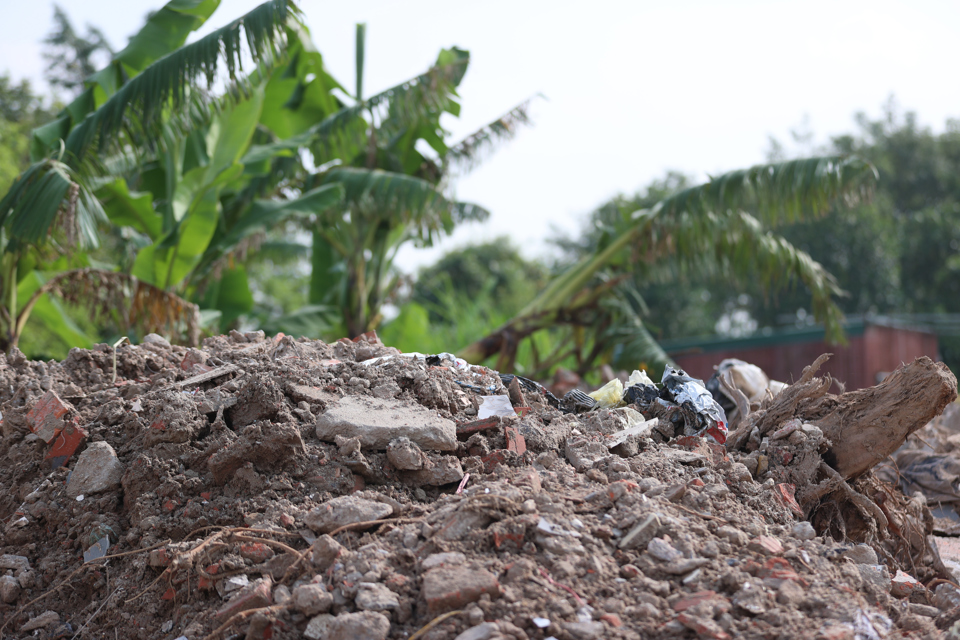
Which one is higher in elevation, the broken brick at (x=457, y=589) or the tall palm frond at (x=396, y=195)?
the tall palm frond at (x=396, y=195)

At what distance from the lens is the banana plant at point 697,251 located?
7895 millimetres

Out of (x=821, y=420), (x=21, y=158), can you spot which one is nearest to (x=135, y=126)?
(x=821, y=420)

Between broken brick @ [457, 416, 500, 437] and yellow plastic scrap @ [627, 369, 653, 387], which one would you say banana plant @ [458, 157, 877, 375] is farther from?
broken brick @ [457, 416, 500, 437]

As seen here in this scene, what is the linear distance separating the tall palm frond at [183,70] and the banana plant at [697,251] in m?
4.02

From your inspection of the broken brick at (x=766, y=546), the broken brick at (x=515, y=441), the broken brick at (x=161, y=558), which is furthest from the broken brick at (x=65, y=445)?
the broken brick at (x=766, y=546)

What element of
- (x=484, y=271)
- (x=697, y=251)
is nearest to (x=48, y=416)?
(x=697, y=251)

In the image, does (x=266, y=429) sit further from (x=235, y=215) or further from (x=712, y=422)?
(x=235, y=215)

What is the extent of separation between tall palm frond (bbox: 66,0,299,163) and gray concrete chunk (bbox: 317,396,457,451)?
14.4ft

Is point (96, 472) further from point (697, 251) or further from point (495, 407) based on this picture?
point (697, 251)

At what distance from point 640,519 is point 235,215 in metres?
7.76

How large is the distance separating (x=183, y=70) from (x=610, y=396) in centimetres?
488

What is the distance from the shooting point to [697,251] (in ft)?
28.2

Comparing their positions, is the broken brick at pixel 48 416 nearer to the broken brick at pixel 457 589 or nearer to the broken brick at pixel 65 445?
the broken brick at pixel 65 445

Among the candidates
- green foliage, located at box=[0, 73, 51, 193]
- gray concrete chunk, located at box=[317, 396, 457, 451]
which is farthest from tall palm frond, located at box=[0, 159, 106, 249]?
green foliage, located at box=[0, 73, 51, 193]
